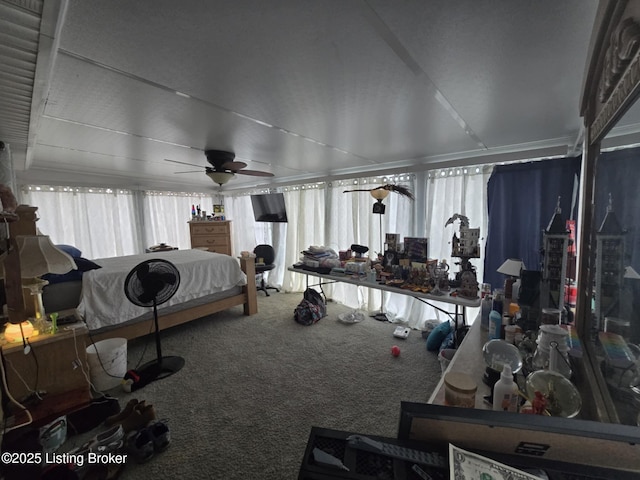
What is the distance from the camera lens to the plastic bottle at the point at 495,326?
144 centimetres

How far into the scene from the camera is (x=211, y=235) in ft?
17.0

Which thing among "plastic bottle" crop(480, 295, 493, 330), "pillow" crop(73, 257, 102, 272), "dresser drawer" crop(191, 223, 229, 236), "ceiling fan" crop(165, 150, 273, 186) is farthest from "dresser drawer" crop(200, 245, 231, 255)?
"plastic bottle" crop(480, 295, 493, 330)

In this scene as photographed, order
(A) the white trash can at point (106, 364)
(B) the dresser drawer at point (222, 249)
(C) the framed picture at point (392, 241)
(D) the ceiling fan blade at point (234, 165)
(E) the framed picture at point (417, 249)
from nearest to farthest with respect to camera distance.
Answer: (A) the white trash can at point (106, 364) < (D) the ceiling fan blade at point (234, 165) < (E) the framed picture at point (417, 249) < (C) the framed picture at point (392, 241) < (B) the dresser drawer at point (222, 249)

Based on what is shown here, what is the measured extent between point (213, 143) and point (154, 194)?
3.58 m

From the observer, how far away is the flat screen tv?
462cm

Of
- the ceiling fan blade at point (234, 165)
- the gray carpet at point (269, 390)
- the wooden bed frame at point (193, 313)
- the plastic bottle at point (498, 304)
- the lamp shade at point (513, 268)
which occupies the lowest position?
the gray carpet at point (269, 390)

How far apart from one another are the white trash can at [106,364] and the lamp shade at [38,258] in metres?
0.83

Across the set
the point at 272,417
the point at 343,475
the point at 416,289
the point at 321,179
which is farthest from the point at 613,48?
the point at 321,179

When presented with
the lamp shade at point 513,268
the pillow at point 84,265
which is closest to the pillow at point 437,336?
the lamp shade at point 513,268

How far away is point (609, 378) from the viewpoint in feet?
2.70

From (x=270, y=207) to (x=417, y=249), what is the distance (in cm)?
296

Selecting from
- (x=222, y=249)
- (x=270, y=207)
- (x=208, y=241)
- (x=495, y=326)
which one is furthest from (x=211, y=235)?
(x=495, y=326)

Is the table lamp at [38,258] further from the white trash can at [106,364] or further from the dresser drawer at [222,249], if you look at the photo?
the dresser drawer at [222,249]

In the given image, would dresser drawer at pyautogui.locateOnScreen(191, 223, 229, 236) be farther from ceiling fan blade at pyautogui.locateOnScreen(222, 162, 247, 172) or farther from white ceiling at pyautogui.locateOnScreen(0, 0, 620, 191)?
ceiling fan blade at pyautogui.locateOnScreen(222, 162, 247, 172)
